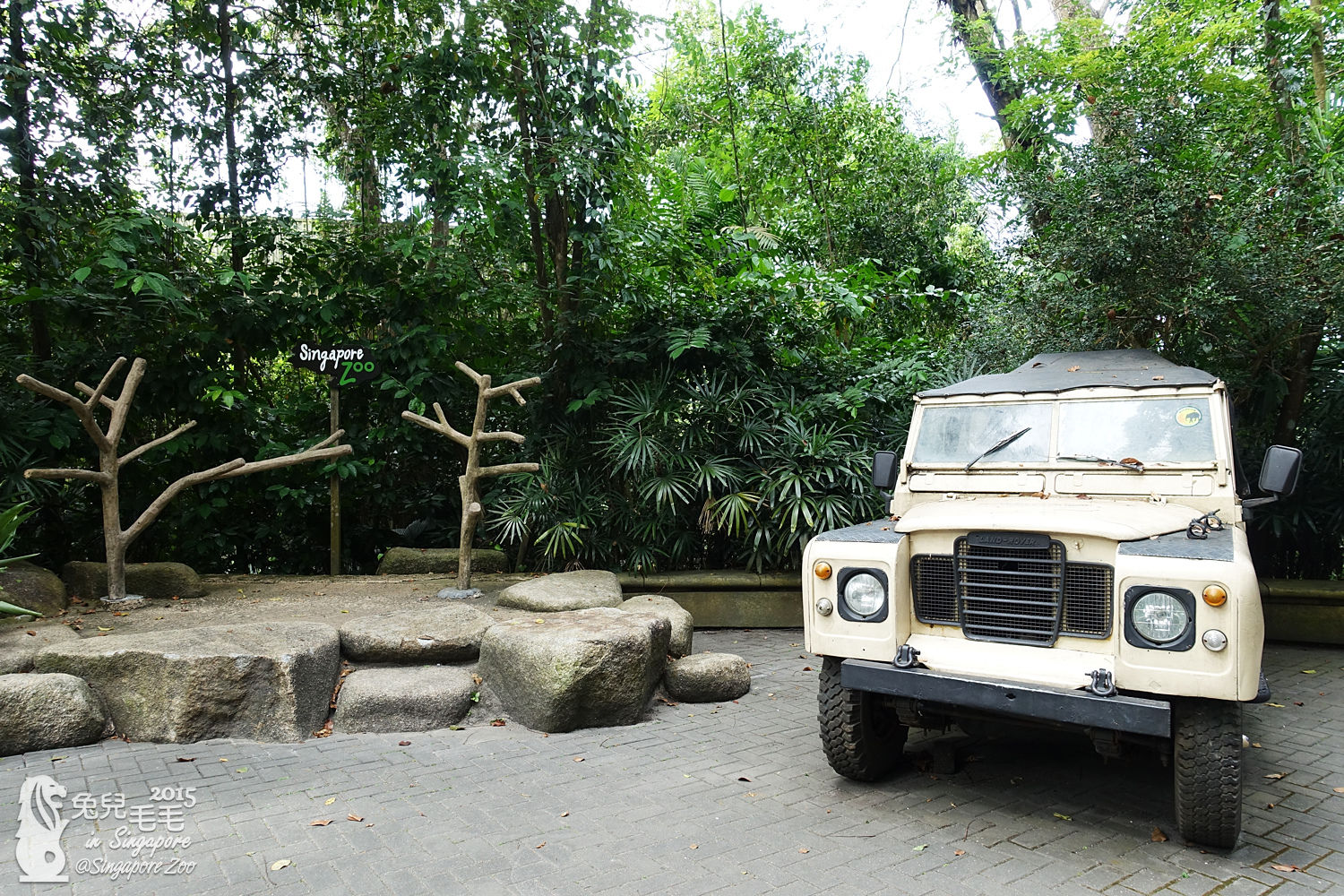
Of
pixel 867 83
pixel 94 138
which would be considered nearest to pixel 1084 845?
pixel 94 138

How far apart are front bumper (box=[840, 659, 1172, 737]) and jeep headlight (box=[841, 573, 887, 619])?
0.23 m

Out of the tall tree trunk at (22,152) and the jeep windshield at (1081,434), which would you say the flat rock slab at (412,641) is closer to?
the jeep windshield at (1081,434)

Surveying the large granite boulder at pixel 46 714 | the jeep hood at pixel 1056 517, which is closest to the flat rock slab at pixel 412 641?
the large granite boulder at pixel 46 714

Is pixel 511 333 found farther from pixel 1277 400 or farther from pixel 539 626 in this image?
pixel 1277 400

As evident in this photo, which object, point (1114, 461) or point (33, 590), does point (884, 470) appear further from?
point (33, 590)

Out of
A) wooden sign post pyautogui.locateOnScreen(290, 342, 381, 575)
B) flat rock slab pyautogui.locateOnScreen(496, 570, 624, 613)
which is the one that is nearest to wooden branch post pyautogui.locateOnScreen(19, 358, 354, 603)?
wooden sign post pyautogui.locateOnScreen(290, 342, 381, 575)

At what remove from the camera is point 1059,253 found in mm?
7004

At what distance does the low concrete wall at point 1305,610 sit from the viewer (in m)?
7.03

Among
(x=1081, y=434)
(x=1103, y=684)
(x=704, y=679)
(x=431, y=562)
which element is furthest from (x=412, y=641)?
(x=1081, y=434)

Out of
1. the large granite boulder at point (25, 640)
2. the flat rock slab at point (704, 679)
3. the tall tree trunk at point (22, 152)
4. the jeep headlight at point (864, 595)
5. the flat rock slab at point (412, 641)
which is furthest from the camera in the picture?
the tall tree trunk at point (22, 152)

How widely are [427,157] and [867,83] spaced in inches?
340

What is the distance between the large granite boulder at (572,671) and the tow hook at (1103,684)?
264 centimetres

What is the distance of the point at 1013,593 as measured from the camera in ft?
12.4

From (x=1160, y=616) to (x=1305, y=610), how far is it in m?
5.18
